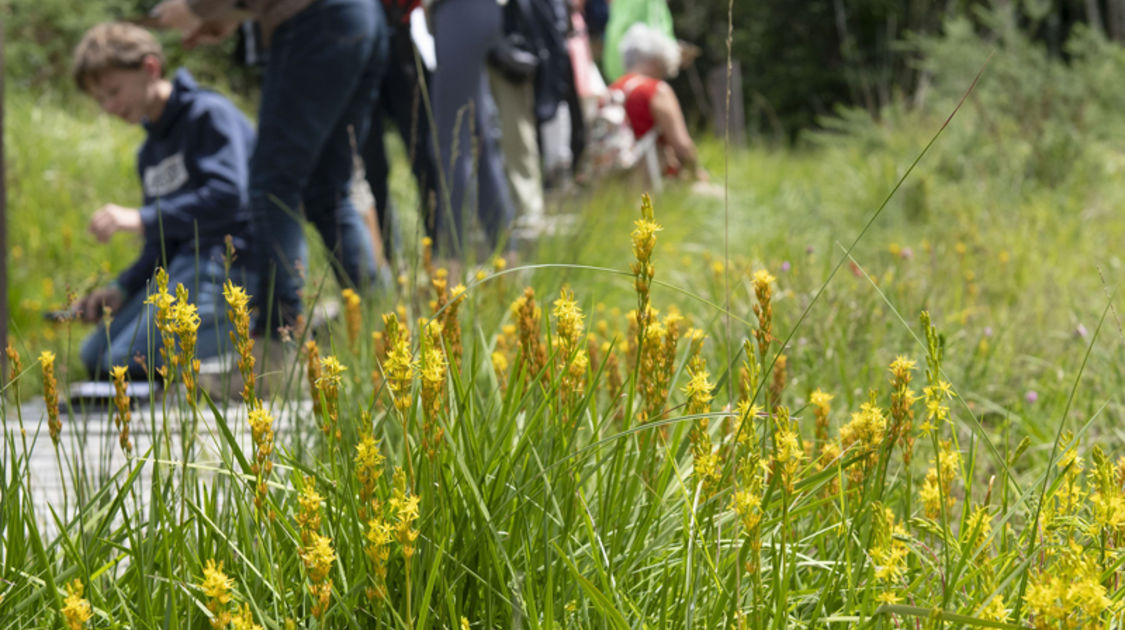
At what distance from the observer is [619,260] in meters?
4.65

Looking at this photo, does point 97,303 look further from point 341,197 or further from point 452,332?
point 452,332

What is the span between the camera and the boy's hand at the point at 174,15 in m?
3.69

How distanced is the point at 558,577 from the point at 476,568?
0.10 meters

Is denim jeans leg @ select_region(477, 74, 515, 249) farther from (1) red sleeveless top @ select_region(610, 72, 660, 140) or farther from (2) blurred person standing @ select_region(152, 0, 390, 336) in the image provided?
(1) red sleeveless top @ select_region(610, 72, 660, 140)

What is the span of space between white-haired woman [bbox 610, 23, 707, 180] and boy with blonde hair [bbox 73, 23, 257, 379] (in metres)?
3.73

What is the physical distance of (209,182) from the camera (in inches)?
154

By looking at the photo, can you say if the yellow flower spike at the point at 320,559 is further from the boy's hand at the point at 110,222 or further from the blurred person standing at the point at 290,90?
the boy's hand at the point at 110,222

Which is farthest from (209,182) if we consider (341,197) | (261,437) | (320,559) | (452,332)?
(320,559)

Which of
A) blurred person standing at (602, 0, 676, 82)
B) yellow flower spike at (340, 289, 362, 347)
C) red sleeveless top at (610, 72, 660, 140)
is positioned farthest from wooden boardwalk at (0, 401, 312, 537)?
blurred person standing at (602, 0, 676, 82)

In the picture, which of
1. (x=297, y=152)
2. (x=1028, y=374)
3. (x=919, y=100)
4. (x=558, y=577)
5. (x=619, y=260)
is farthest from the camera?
(x=919, y=100)

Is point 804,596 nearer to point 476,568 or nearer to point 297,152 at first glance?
point 476,568

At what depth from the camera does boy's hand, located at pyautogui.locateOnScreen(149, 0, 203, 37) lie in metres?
3.69

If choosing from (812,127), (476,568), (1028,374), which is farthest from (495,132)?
(812,127)

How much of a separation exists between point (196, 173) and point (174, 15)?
0.57 m
